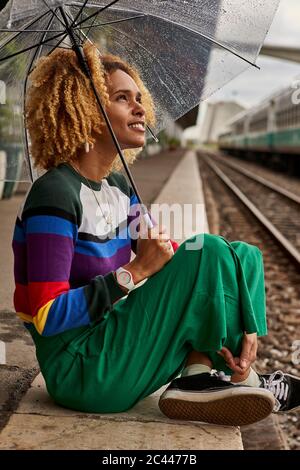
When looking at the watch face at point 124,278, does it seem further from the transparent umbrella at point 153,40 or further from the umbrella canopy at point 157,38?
the umbrella canopy at point 157,38

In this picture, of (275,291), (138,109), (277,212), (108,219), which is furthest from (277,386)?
(277,212)

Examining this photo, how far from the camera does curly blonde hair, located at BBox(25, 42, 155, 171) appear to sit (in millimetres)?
2514

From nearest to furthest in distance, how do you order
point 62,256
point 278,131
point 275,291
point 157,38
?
1. point 62,256
2. point 157,38
3. point 275,291
4. point 278,131

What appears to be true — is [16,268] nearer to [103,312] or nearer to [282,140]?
[103,312]

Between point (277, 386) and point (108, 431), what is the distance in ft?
2.10

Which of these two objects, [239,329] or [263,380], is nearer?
[239,329]

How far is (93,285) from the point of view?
2404mm

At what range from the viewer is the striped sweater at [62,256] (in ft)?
7.72

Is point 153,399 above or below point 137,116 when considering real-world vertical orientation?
below

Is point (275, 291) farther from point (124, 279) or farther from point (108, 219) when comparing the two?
point (124, 279)

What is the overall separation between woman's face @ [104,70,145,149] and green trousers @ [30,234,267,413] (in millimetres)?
450

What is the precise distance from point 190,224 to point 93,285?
19.2 ft

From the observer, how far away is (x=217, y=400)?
8.11 ft

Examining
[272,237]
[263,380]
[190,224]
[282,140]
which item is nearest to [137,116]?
[263,380]
